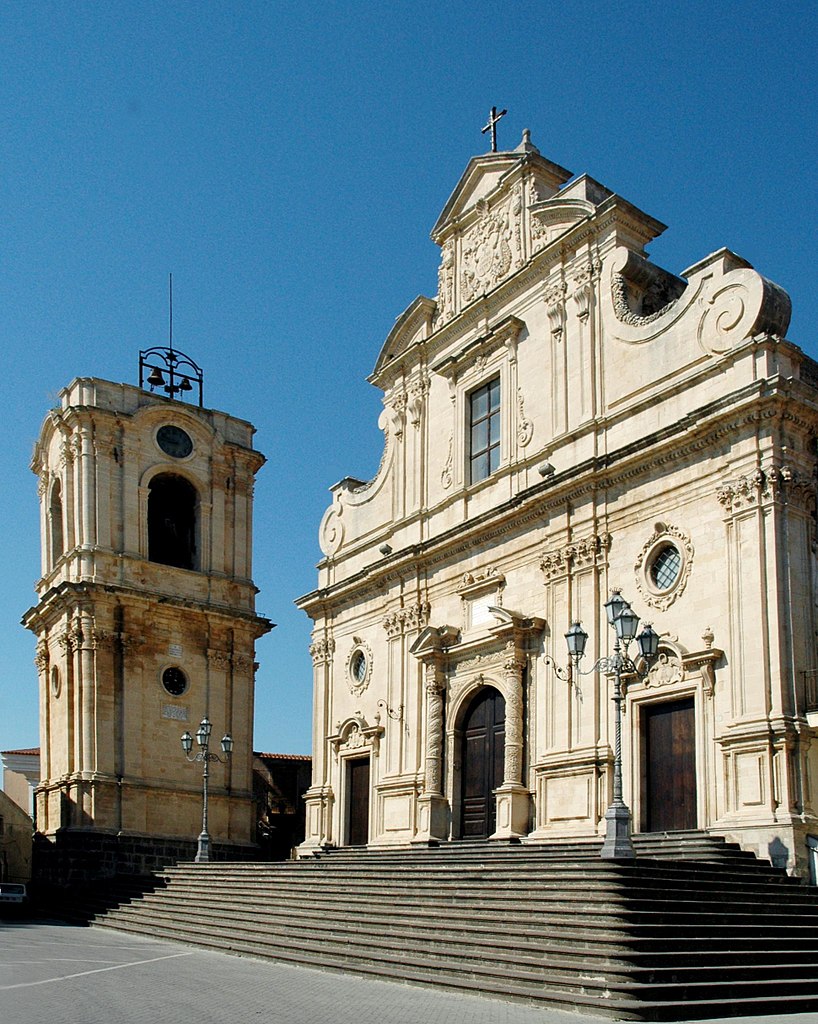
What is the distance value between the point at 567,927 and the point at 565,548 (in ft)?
32.8

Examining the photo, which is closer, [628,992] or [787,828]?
[628,992]

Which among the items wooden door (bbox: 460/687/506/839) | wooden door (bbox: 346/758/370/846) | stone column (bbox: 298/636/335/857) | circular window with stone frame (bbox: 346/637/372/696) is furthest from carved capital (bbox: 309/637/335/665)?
Result: wooden door (bbox: 460/687/506/839)

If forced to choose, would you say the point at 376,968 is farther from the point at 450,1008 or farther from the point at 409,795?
the point at 409,795

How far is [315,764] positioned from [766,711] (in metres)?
14.5

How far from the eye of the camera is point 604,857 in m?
16.9

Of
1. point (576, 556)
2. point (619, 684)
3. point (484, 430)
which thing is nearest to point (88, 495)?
point (484, 430)

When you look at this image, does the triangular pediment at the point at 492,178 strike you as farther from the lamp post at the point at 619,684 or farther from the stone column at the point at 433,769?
the lamp post at the point at 619,684

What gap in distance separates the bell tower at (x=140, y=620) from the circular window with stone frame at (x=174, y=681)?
4 centimetres

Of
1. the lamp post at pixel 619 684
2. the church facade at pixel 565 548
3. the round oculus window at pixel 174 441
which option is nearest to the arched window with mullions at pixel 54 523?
the round oculus window at pixel 174 441

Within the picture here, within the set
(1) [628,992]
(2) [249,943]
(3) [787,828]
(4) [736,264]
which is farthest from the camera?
(4) [736,264]

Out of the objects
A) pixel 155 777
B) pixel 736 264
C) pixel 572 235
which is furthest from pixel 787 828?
pixel 155 777

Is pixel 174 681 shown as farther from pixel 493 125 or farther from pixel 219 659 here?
pixel 493 125

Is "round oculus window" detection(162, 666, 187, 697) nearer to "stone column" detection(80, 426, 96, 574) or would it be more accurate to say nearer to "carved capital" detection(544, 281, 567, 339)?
"stone column" detection(80, 426, 96, 574)

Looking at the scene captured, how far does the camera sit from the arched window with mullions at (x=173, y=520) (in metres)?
38.8
